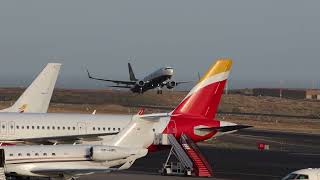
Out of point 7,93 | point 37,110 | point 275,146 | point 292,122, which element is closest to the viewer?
point 37,110

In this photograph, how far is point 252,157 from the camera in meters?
66.6

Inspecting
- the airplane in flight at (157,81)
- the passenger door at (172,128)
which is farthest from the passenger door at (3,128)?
the airplane in flight at (157,81)

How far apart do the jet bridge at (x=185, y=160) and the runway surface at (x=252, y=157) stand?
106cm

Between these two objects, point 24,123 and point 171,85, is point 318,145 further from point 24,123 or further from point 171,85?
point 171,85

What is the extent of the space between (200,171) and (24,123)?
12.9 meters

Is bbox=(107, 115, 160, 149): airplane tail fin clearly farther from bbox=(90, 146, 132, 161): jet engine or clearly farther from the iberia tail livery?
the iberia tail livery

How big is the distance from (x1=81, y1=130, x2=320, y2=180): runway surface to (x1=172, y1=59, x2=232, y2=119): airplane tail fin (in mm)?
4283

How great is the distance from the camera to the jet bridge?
5138 centimetres

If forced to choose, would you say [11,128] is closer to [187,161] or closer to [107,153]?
[187,161]

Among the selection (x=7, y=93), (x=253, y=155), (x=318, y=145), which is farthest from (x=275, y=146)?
(x=7, y=93)

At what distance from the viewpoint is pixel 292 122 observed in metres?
118

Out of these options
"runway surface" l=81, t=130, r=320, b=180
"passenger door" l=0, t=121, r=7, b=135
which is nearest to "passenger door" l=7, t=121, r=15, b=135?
"passenger door" l=0, t=121, r=7, b=135

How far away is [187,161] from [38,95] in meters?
20.4

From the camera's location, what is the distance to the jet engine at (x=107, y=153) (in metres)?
44.2
